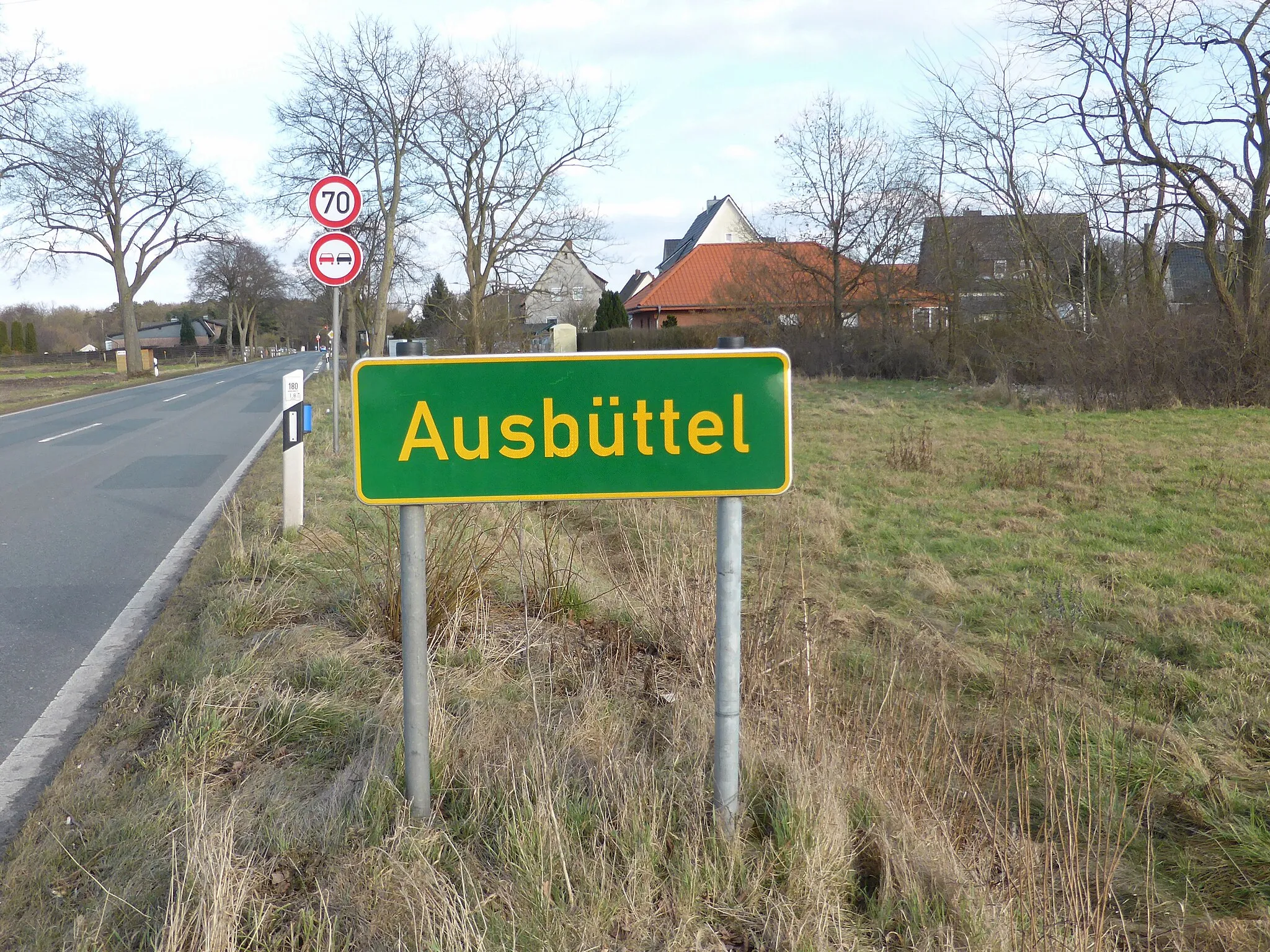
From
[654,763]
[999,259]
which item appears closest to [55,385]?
[999,259]

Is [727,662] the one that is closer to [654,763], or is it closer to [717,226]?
[654,763]

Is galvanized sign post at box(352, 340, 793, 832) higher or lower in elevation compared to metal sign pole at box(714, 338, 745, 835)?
higher

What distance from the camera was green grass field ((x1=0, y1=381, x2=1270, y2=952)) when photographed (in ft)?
7.74

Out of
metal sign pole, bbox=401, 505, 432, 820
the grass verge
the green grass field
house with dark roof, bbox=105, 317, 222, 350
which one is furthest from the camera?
house with dark roof, bbox=105, 317, 222, 350

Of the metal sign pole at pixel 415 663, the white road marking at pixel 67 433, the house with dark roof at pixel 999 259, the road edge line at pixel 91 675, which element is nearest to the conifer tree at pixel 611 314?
the house with dark roof at pixel 999 259

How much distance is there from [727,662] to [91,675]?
130 inches

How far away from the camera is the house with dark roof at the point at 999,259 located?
23.1 meters

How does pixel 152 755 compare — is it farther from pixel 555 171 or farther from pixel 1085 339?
pixel 555 171

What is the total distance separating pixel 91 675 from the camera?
4543mm

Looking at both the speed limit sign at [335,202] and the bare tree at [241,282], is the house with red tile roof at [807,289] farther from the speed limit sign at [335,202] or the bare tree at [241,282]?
Result: the bare tree at [241,282]

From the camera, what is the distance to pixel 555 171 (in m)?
30.3

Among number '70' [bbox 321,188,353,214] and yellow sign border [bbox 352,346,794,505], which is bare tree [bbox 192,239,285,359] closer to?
number '70' [bbox 321,188,353,214]

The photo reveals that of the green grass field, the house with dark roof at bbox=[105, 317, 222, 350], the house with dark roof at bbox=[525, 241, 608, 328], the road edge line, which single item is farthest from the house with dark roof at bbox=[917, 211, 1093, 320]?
the house with dark roof at bbox=[105, 317, 222, 350]

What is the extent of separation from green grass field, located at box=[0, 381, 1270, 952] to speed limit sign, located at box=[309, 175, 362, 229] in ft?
15.8
